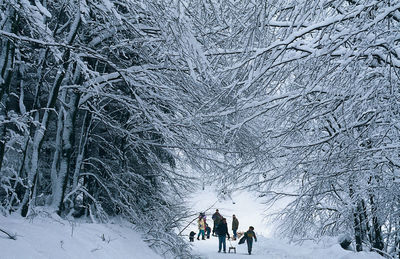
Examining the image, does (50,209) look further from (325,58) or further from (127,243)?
(325,58)

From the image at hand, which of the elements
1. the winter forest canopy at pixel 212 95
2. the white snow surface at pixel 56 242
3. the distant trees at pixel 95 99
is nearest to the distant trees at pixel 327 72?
the winter forest canopy at pixel 212 95

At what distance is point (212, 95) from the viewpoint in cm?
699

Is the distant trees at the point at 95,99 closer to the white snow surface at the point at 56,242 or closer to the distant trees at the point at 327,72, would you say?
the white snow surface at the point at 56,242

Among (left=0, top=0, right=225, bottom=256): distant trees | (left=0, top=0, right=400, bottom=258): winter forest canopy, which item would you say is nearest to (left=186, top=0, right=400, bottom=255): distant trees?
(left=0, top=0, right=400, bottom=258): winter forest canopy

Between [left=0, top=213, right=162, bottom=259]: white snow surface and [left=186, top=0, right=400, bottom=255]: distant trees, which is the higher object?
[left=186, top=0, right=400, bottom=255]: distant trees

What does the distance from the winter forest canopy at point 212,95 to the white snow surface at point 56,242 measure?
53 cm

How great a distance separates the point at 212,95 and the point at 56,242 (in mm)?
3867

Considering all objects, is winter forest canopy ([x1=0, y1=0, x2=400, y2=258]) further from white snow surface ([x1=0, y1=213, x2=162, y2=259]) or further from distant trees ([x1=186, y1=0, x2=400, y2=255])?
white snow surface ([x1=0, y1=213, x2=162, y2=259])

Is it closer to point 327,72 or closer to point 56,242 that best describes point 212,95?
point 327,72

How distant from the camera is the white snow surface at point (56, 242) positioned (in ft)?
12.2

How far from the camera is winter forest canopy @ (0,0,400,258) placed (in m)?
4.24

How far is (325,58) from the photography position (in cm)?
449

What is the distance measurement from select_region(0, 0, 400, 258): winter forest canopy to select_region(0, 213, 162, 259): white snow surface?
1.73ft

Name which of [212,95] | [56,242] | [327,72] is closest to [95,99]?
[212,95]
